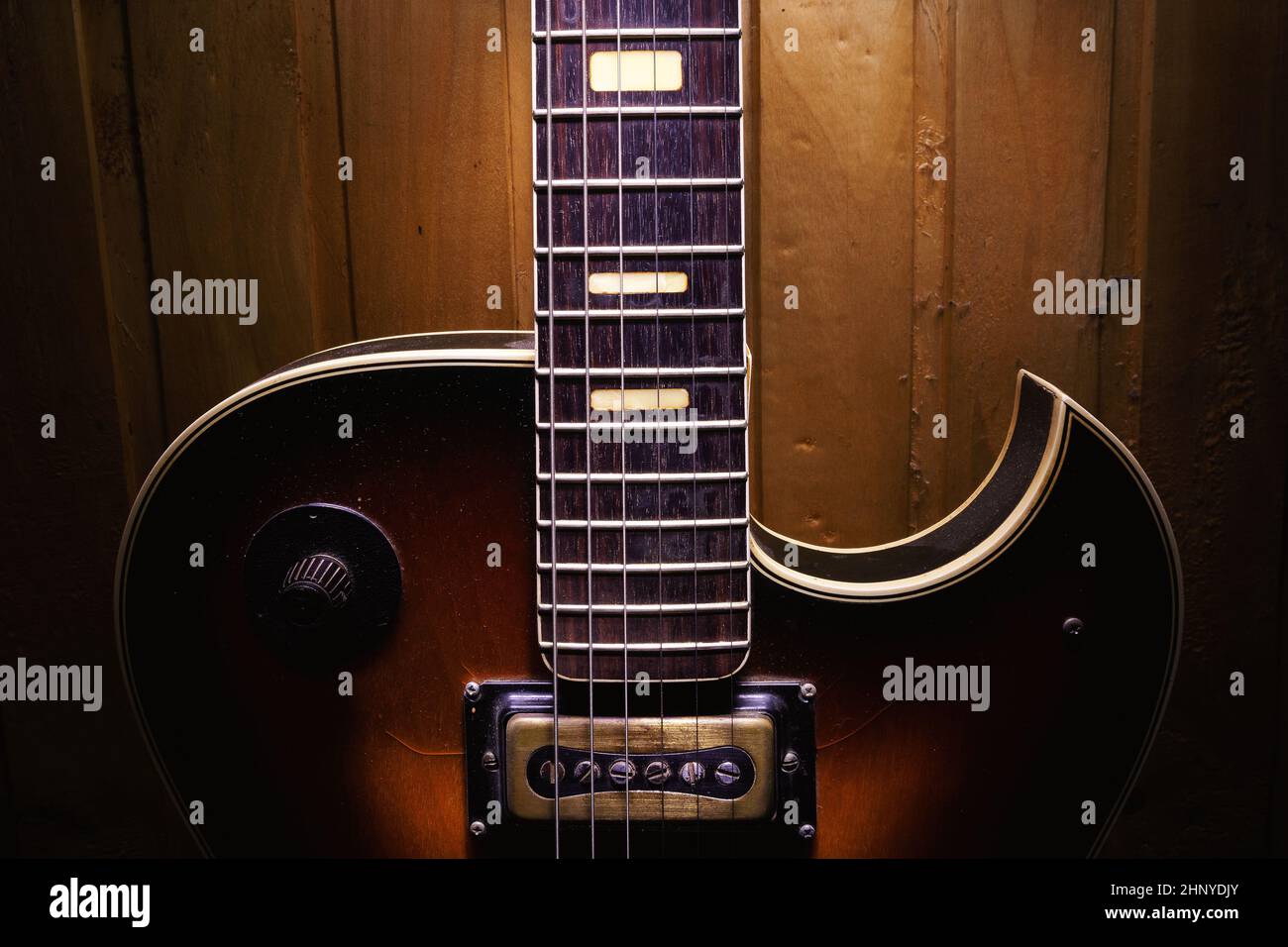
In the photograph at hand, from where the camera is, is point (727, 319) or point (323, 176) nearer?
point (727, 319)

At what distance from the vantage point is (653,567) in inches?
25.8

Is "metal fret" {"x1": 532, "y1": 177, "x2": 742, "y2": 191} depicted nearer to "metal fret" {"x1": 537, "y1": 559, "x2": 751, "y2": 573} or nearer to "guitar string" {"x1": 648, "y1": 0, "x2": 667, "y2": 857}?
"guitar string" {"x1": 648, "y1": 0, "x2": 667, "y2": 857}

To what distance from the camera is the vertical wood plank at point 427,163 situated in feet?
3.04

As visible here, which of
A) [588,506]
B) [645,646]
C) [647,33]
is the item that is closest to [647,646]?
[645,646]

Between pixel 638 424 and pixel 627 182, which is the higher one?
pixel 627 182

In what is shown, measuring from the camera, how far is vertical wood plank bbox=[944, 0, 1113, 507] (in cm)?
91

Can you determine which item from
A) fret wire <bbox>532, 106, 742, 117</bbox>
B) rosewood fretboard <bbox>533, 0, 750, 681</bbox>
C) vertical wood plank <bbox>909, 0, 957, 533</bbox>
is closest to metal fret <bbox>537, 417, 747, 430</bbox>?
rosewood fretboard <bbox>533, 0, 750, 681</bbox>

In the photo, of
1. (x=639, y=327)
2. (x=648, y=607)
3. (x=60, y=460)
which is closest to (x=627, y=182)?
(x=639, y=327)

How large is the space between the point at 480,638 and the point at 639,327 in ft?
0.89

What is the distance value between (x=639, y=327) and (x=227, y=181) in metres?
0.60

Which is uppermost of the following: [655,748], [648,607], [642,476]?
[642,476]

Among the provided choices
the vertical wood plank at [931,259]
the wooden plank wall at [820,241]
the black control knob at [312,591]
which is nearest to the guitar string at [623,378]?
the black control knob at [312,591]

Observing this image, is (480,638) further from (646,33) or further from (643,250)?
(646,33)

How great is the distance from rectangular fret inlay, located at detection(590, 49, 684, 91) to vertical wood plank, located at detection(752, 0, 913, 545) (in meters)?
0.34
